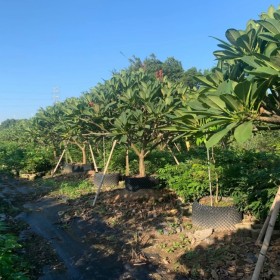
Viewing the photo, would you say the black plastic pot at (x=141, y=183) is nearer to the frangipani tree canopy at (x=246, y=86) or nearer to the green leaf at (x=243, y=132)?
the frangipani tree canopy at (x=246, y=86)

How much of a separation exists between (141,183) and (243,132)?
660cm

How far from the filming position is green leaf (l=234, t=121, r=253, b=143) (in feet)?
5.71

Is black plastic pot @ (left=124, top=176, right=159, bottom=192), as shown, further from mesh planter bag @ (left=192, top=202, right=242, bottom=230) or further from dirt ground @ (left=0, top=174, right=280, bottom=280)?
mesh planter bag @ (left=192, top=202, right=242, bottom=230)

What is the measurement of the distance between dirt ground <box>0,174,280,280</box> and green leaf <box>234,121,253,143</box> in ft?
8.86

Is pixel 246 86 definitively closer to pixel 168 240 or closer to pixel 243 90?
pixel 243 90

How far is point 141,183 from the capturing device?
8.27 m

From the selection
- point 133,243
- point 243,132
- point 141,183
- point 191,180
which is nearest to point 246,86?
point 243,132

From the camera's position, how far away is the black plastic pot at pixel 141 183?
8258 millimetres

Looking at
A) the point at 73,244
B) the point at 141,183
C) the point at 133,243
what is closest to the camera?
the point at 133,243

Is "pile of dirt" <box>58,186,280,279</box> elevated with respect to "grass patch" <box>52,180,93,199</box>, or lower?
lower

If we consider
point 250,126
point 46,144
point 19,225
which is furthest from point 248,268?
point 46,144

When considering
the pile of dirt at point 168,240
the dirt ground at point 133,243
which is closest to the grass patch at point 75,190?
the dirt ground at point 133,243

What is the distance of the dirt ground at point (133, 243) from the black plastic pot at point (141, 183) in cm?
21

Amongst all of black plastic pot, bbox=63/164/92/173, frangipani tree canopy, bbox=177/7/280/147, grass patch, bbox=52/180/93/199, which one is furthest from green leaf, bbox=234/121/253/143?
black plastic pot, bbox=63/164/92/173
